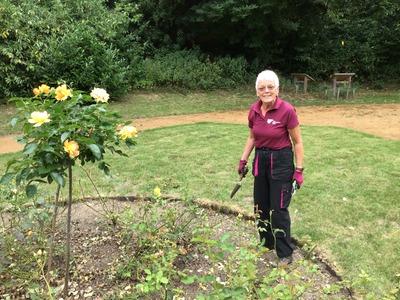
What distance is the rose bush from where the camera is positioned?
1861mm

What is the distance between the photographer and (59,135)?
6.40 feet

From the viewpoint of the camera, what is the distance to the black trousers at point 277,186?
2.90 metres

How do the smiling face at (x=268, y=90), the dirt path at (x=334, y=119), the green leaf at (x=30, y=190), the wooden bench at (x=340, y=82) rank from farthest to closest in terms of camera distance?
1. the wooden bench at (x=340, y=82)
2. the dirt path at (x=334, y=119)
3. the smiling face at (x=268, y=90)
4. the green leaf at (x=30, y=190)

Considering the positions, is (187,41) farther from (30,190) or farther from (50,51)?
(30,190)

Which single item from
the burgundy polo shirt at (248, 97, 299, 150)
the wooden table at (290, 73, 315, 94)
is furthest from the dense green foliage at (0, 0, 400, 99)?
the burgundy polo shirt at (248, 97, 299, 150)

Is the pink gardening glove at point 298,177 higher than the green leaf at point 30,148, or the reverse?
the green leaf at point 30,148

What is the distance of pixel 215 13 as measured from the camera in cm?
1409

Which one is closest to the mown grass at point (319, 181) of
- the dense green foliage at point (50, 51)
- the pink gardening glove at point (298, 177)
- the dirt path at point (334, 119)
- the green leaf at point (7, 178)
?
the green leaf at point (7, 178)

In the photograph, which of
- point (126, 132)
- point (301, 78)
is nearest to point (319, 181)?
point (126, 132)

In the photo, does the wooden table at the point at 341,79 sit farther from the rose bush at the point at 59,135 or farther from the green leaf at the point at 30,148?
the green leaf at the point at 30,148

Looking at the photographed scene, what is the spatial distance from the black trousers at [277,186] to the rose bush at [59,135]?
1.19 m

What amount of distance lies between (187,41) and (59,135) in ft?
52.7

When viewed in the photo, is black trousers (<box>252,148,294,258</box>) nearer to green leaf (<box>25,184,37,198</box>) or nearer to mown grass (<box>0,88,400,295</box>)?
mown grass (<box>0,88,400,295</box>)

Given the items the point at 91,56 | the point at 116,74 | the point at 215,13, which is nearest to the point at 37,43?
the point at 91,56
